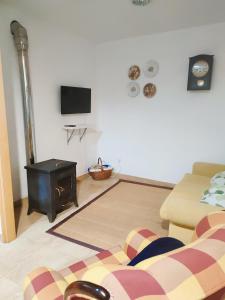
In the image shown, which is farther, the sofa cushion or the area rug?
the area rug

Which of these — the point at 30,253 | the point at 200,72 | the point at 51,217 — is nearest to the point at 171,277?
the point at 30,253

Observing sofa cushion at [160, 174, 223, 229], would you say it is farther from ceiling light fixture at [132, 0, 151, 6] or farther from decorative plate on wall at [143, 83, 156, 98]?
ceiling light fixture at [132, 0, 151, 6]

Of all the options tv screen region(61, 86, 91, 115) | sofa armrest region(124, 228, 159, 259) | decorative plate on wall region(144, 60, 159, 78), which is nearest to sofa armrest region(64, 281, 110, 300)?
sofa armrest region(124, 228, 159, 259)

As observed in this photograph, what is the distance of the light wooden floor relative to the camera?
1698 mm

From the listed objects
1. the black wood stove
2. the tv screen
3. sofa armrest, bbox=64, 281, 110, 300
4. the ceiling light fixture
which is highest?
the ceiling light fixture

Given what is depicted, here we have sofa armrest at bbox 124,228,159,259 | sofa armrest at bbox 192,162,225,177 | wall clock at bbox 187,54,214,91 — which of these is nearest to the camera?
sofa armrest at bbox 124,228,159,259

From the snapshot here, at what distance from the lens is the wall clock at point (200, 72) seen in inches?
122

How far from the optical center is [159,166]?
3.78 m

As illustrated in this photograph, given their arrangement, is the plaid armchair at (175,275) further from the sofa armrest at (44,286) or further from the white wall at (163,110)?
the white wall at (163,110)

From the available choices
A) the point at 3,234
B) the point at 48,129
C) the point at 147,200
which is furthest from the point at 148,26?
the point at 3,234

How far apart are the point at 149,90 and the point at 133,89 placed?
286 mm

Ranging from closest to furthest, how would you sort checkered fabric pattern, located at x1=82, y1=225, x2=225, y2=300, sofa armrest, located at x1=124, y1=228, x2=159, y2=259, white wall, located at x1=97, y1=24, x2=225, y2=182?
checkered fabric pattern, located at x1=82, y1=225, x2=225, y2=300, sofa armrest, located at x1=124, y1=228, x2=159, y2=259, white wall, located at x1=97, y1=24, x2=225, y2=182

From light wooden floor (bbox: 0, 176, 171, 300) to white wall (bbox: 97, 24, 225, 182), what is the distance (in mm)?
1839

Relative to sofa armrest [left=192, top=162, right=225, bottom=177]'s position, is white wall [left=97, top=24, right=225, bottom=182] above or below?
above
